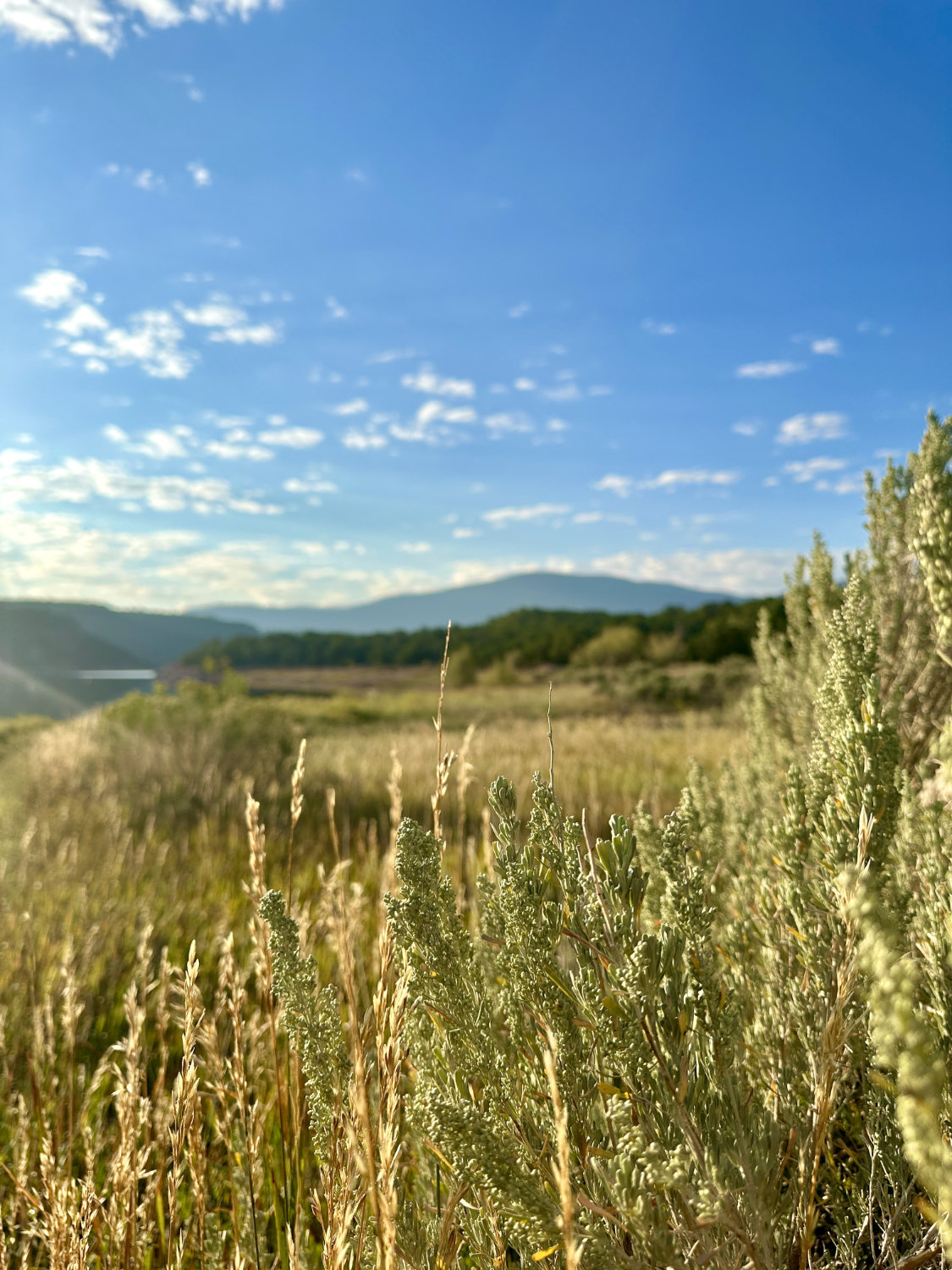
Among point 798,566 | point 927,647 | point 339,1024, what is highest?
point 798,566

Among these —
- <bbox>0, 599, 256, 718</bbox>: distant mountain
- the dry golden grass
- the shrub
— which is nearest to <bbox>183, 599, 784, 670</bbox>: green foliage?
the shrub

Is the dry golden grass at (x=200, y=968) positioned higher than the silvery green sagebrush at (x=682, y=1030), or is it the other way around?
the silvery green sagebrush at (x=682, y=1030)

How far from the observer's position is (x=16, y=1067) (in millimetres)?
2963

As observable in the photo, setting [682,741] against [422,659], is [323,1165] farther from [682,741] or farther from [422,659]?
A: [422,659]

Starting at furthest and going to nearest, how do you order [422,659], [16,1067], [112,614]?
1. [112,614]
2. [422,659]
3. [16,1067]

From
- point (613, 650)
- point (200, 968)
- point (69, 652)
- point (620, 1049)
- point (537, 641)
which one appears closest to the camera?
point (620, 1049)

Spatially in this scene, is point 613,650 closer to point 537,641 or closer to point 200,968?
point 537,641

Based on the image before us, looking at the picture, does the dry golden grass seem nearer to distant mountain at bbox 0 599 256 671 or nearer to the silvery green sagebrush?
the silvery green sagebrush

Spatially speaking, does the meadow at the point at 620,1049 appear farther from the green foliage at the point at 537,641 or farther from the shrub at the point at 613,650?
the shrub at the point at 613,650

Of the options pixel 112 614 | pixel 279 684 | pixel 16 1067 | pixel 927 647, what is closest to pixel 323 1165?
pixel 927 647

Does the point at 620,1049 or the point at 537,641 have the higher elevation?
the point at 537,641

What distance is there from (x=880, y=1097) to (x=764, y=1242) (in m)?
0.38

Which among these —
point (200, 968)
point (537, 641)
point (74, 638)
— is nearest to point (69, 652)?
point (74, 638)

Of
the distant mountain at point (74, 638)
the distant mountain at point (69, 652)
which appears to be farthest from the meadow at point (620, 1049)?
the distant mountain at point (74, 638)
